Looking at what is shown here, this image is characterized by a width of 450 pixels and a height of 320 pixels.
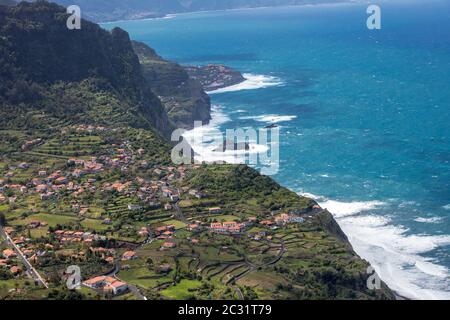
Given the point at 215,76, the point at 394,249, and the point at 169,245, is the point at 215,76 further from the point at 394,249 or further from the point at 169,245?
the point at 169,245

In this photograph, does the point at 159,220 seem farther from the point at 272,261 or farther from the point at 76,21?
the point at 76,21

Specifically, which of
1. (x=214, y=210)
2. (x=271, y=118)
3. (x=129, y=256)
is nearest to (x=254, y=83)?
(x=271, y=118)

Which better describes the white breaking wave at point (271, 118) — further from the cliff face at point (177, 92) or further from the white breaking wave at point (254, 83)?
the white breaking wave at point (254, 83)

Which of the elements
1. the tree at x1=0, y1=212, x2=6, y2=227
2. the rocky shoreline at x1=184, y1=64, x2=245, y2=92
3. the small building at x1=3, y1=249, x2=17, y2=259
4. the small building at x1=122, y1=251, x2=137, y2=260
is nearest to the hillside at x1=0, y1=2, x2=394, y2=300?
the small building at x1=3, y1=249, x2=17, y2=259
